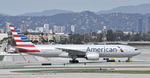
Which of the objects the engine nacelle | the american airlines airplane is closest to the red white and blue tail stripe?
the american airlines airplane

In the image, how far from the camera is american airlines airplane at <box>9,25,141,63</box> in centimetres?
6744

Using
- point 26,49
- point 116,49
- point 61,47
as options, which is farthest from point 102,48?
point 26,49

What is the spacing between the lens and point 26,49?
6731cm

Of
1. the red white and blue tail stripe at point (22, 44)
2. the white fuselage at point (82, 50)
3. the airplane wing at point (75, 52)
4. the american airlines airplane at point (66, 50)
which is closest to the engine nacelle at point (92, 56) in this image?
the american airlines airplane at point (66, 50)

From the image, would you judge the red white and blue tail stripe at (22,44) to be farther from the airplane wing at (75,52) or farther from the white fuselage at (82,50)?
the airplane wing at (75,52)

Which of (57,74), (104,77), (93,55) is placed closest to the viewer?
(104,77)

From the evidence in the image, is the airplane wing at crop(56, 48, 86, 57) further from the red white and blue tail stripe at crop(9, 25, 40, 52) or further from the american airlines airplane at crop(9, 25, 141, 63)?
the red white and blue tail stripe at crop(9, 25, 40, 52)

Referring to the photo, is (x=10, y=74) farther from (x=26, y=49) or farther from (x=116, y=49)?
(x=116, y=49)

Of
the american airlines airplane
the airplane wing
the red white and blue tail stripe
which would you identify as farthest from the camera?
the airplane wing

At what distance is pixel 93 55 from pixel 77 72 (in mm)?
15067

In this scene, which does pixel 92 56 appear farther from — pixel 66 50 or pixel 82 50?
pixel 66 50

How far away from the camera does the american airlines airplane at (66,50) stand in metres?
67.4

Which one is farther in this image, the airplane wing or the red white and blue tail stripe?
the airplane wing

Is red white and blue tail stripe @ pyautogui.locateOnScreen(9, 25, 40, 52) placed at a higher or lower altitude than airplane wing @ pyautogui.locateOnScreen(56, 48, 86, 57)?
higher
